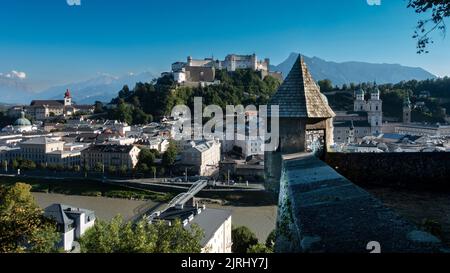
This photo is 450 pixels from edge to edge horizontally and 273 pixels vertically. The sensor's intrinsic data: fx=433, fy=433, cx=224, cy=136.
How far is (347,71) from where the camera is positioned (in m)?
110

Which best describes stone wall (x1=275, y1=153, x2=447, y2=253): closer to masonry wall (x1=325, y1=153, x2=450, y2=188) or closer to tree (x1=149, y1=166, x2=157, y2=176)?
masonry wall (x1=325, y1=153, x2=450, y2=188)

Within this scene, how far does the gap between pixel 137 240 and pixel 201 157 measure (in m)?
22.4

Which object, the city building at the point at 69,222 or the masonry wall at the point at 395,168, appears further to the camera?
the city building at the point at 69,222

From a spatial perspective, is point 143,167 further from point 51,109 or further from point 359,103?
point 51,109

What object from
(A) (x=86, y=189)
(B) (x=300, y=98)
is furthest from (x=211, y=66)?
(B) (x=300, y=98)

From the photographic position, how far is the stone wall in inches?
45.0

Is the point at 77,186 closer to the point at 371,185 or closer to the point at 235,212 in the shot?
the point at 235,212

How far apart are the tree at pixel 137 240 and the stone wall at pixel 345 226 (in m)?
2.98

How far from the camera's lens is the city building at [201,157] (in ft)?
89.1

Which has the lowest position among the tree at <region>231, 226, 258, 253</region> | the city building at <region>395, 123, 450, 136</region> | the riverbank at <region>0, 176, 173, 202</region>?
the riverbank at <region>0, 176, 173, 202</region>

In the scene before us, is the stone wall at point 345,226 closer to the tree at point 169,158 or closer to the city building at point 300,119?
the city building at point 300,119

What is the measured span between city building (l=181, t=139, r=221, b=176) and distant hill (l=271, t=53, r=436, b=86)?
6233 centimetres

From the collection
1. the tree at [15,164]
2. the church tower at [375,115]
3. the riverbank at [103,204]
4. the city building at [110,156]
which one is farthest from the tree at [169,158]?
the church tower at [375,115]

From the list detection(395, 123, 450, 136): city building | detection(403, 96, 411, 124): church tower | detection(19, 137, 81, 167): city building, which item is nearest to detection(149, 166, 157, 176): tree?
detection(19, 137, 81, 167): city building
